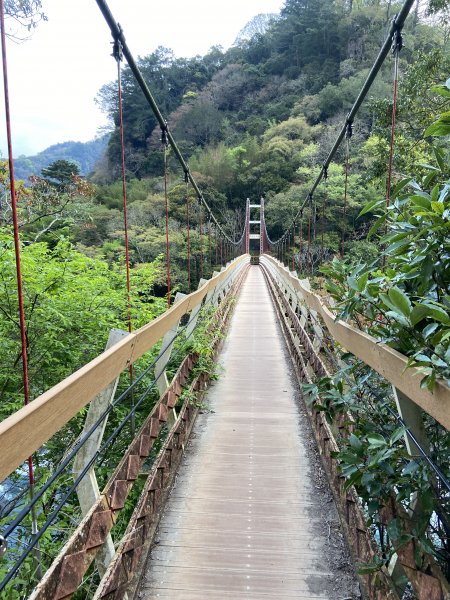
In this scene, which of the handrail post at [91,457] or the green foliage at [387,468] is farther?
the handrail post at [91,457]

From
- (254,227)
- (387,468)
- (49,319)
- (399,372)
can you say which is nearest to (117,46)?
(49,319)

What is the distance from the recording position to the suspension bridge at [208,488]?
3.00ft

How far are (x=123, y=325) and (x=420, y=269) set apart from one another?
2.80 m

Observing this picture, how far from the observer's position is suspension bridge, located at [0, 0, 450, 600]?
36.0 inches

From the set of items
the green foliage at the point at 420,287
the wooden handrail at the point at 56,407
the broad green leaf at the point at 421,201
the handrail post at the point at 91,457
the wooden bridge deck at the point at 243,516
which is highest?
the broad green leaf at the point at 421,201

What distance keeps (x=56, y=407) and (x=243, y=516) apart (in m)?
1.29

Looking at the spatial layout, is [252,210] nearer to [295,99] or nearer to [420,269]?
[295,99]

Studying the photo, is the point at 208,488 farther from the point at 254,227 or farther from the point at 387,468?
the point at 254,227

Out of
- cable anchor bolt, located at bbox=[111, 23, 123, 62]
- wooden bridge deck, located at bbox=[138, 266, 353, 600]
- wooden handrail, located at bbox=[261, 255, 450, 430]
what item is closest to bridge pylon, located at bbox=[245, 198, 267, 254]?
cable anchor bolt, located at bbox=[111, 23, 123, 62]

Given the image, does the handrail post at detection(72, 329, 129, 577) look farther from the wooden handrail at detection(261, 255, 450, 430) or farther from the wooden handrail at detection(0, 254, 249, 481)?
the wooden handrail at detection(261, 255, 450, 430)

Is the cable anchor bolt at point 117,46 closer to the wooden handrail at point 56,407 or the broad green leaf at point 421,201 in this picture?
the wooden handrail at point 56,407

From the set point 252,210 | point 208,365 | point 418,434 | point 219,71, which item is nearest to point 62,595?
point 418,434

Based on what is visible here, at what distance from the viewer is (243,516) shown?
1875 millimetres

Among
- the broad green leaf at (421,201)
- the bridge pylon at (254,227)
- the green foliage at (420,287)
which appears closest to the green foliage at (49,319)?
the green foliage at (420,287)
